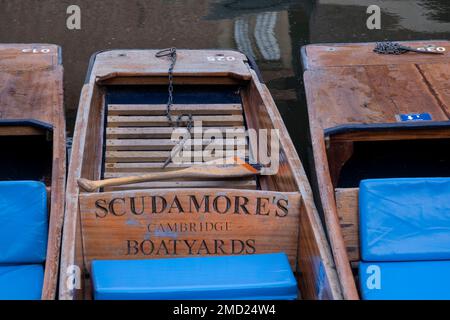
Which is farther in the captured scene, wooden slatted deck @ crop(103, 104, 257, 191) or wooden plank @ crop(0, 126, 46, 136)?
wooden slatted deck @ crop(103, 104, 257, 191)

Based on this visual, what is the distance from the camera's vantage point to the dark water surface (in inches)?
326

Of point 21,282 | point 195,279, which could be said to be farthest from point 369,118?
point 21,282

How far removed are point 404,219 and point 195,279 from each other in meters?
1.22

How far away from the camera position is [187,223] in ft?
12.6

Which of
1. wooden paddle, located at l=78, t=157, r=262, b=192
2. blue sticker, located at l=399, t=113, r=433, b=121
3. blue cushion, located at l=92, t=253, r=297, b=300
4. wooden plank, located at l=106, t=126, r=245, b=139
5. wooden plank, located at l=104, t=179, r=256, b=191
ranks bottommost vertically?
blue cushion, located at l=92, t=253, r=297, b=300

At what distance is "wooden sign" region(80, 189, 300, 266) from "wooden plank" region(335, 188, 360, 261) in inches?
12.0

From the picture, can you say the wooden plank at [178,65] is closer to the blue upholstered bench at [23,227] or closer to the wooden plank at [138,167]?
the wooden plank at [138,167]

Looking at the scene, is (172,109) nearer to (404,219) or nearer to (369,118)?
(369,118)

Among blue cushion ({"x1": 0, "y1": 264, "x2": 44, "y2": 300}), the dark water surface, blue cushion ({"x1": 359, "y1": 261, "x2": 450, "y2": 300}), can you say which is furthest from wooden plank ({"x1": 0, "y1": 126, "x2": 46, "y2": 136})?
the dark water surface

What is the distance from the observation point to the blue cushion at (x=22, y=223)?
154 inches

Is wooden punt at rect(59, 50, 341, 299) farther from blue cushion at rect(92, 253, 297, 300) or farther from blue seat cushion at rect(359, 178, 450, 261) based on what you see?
blue seat cushion at rect(359, 178, 450, 261)

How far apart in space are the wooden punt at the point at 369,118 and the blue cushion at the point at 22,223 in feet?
4.73

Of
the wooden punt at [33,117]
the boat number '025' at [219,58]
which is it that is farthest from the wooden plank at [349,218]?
the boat number '025' at [219,58]
